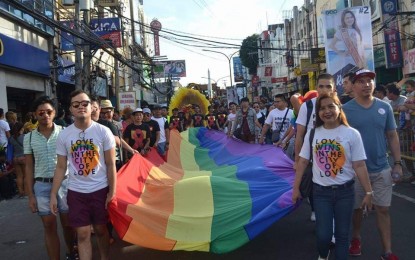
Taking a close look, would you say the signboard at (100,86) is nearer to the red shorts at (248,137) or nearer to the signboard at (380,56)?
the signboard at (380,56)

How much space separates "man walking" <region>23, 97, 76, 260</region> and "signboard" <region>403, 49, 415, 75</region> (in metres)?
20.6

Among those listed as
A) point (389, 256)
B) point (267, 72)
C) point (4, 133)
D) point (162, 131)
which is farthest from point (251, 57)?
point (389, 256)

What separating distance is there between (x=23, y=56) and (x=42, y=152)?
12.4m

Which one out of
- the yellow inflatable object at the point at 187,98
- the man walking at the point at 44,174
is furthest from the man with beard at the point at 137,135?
the yellow inflatable object at the point at 187,98

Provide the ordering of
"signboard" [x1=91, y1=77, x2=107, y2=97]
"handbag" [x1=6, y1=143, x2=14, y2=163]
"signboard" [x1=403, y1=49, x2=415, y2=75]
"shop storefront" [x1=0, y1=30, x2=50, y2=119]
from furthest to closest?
"signboard" [x1=91, y1=77, x2=107, y2=97], "signboard" [x1=403, y1=49, x2=415, y2=75], "shop storefront" [x1=0, y1=30, x2=50, y2=119], "handbag" [x1=6, y1=143, x2=14, y2=163]

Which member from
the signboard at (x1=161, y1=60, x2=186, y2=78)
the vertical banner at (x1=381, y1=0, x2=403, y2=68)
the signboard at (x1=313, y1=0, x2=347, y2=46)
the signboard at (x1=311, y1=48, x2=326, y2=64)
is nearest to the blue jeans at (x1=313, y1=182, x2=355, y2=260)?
the vertical banner at (x1=381, y1=0, x2=403, y2=68)

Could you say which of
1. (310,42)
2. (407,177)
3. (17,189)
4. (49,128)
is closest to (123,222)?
(49,128)

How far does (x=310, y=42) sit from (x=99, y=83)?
2321 centimetres

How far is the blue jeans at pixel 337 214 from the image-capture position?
3951mm

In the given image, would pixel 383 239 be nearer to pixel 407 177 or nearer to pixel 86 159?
pixel 86 159

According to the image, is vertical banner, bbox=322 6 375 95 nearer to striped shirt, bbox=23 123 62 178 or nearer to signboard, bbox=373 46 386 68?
striped shirt, bbox=23 123 62 178

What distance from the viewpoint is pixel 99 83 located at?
28703mm

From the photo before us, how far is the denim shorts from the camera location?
464cm

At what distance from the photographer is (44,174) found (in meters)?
4.70
